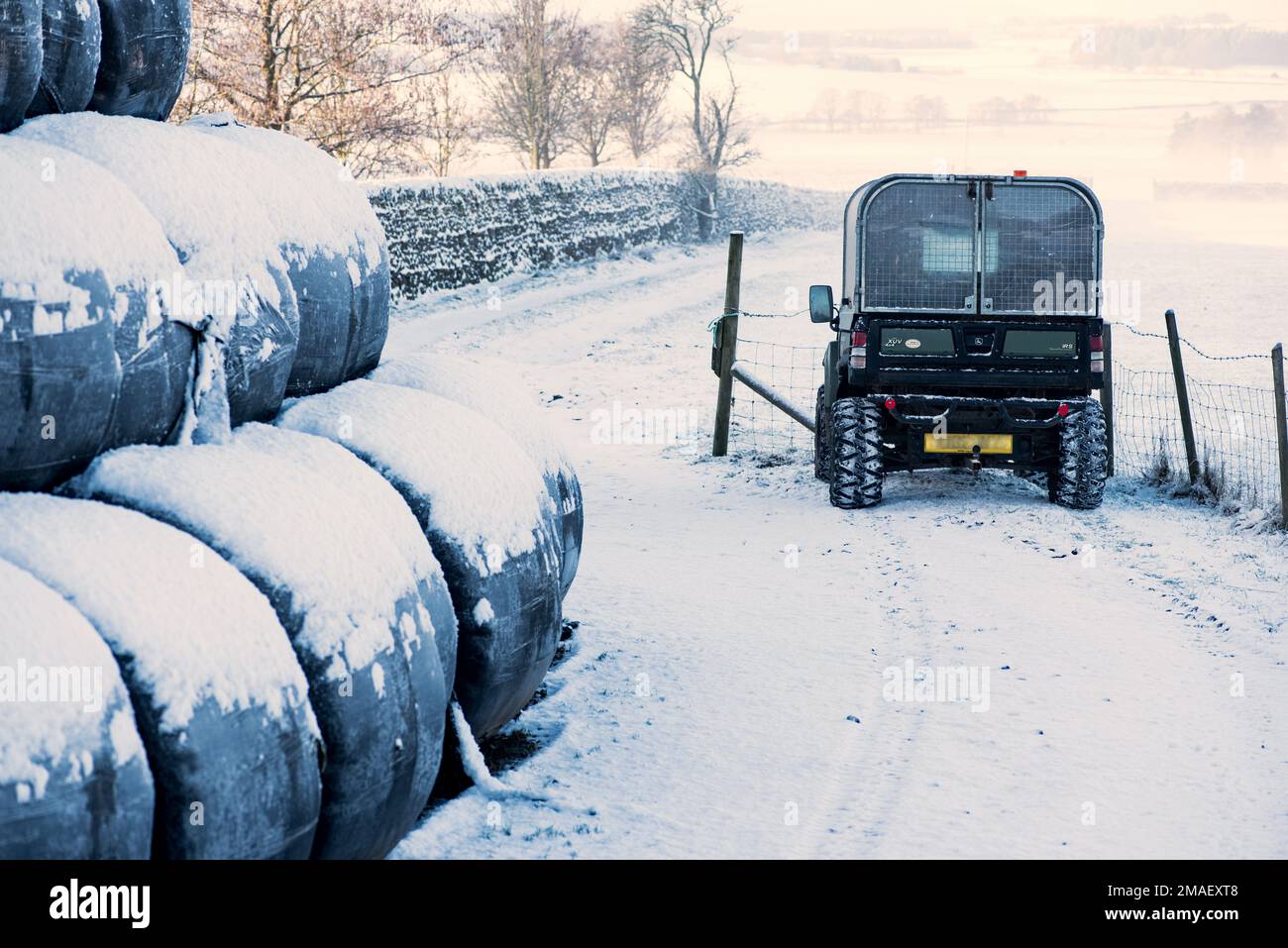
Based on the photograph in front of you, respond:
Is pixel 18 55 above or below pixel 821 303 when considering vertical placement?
above

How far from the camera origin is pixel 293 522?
368 centimetres

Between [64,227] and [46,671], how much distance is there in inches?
49.8

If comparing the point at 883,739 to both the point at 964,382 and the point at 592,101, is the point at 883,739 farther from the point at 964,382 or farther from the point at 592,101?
the point at 592,101

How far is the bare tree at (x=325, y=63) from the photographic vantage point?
21359 mm

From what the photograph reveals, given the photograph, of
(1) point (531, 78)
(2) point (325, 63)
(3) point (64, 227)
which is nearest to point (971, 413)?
(3) point (64, 227)

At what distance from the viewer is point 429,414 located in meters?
4.87

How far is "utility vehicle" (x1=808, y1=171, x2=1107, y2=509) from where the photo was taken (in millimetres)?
9242

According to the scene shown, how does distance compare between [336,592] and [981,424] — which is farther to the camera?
[981,424]

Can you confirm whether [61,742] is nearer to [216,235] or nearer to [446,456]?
[216,235]

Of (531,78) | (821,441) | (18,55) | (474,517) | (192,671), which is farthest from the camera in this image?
(531,78)

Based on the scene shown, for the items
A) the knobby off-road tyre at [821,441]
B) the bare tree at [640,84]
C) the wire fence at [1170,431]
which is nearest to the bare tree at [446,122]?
the bare tree at [640,84]

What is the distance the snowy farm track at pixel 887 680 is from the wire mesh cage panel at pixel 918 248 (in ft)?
4.73

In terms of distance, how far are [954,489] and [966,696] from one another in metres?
4.52
